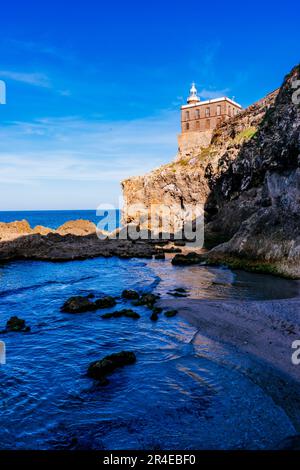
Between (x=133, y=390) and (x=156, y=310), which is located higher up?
(x=156, y=310)

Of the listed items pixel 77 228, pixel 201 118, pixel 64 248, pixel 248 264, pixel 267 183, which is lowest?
pixel 248 264

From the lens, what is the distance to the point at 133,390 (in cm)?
1356

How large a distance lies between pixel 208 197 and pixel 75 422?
5948cm

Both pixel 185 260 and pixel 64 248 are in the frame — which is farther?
pixel 64 248

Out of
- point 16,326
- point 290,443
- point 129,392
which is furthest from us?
point 16,326

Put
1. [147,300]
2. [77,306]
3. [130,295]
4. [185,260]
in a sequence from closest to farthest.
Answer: [77,306]
[147,300]
[130,295]
[185,260]

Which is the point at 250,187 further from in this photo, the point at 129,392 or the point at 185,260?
the point at 129,392

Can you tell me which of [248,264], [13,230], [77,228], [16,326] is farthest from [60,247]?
[16,326]

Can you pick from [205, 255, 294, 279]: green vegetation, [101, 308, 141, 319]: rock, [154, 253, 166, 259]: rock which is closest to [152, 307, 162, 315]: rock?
[101, 308, 141, 319]: rock

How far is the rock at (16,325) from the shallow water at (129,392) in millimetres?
606

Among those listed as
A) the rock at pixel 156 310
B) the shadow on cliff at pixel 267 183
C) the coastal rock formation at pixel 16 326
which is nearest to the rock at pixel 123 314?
the rock at pixel 156 310

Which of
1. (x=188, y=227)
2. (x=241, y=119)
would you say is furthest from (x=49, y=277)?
(x=241, y=119)

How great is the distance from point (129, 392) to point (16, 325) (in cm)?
1073

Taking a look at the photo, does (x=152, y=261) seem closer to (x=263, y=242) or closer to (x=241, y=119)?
(x=263, y=242)
